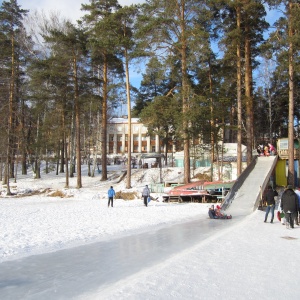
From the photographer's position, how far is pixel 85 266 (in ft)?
22.8

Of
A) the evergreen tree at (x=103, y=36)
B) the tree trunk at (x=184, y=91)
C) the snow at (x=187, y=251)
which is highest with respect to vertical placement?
the evergreen tree at (x=103, y=36)

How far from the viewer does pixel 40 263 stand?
7254mm

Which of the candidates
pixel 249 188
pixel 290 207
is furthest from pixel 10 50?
pixel 290 207

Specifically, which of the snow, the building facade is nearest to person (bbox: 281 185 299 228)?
the snow

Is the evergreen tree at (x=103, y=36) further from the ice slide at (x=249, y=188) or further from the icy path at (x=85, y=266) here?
the icy path at (x=85, y=266)

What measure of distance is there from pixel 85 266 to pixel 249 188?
14288 mm

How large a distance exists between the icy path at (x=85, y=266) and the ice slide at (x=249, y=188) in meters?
6.59

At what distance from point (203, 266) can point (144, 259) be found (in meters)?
1.54

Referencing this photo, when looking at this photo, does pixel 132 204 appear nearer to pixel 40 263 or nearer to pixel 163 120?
pixel 163 120

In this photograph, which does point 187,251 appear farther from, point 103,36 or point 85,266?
point 103,36

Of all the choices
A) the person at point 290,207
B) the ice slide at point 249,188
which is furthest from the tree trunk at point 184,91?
the person at point 290,207

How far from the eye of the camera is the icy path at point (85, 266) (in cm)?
549

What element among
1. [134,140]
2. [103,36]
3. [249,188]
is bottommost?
[249,188]

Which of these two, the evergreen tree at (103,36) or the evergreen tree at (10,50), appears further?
the evergreen tree at (10,50)
